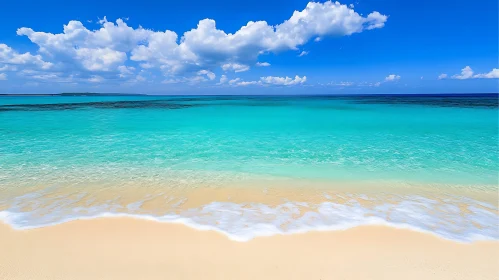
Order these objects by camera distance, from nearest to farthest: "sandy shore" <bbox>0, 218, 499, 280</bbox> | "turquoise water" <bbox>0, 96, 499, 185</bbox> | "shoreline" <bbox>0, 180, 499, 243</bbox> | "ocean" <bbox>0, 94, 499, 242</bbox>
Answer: "sandy shore" <bbox>0, 218, 499, 280</bbox>
"shoreline" <bbox>0, 180, 499, 243</bbox>
"ocean" <bbox>0, 94, 499, 242</bbox>
"turquoise water" <bbox>0, 96, 499, 185</bbox>

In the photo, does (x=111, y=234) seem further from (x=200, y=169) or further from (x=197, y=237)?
(x=200, y=169)

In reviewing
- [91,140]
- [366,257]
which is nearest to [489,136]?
[366,257]

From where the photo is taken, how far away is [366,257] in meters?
3.79

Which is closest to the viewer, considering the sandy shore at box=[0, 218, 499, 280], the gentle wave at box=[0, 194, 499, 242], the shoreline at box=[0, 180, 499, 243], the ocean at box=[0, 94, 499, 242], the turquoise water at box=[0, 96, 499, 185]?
the sandy shore at box=[0, 218, 499, 280]

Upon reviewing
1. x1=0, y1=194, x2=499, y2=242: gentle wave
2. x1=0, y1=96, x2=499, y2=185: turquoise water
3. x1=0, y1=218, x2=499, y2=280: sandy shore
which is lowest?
x1=0, y1=218, x2=499, y2=280: sandy shore

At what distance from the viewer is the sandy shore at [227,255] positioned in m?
3.44

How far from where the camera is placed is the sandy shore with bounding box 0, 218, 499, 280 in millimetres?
3438

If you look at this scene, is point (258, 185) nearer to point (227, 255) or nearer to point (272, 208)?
point (272, 208)

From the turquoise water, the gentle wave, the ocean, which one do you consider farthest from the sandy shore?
the turquoise water

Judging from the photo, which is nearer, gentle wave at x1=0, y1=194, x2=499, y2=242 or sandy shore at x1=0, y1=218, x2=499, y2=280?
sandy shore at x1=0, y1=218, x2=499, y2=280

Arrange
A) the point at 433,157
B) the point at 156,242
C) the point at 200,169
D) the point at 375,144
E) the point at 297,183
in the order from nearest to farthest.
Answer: the point at 156,242, the point at 297,183, the point at 200,169, the point at 433,157, the point at 375,144

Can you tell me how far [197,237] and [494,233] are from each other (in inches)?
209

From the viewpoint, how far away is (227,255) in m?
3.81

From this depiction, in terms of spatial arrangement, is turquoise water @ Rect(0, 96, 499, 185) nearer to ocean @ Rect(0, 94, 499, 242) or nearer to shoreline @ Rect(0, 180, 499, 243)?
ocean @ Rect(0, 94, 499, 242)
